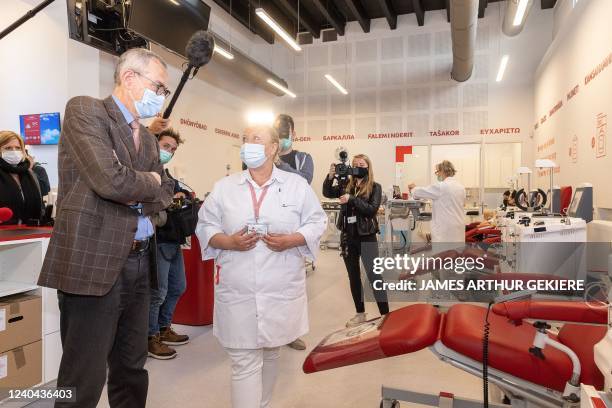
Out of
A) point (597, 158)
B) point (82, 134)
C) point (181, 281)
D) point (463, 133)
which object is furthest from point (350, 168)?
point (463, 133)

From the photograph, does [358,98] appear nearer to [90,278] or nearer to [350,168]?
[350,168]

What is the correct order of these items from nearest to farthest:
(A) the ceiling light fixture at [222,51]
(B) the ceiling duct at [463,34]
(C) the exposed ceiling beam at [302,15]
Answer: (B) the ceiling duct at [463,34] < (A) the ceiling light fixture at [222,51] < (C) the exposed ceiling beam at [302,15]

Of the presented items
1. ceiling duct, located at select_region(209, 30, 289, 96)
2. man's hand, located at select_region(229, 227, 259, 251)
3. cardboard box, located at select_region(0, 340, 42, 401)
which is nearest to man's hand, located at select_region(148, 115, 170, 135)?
man's hand, located at select_region(229, 227, 259, 251)

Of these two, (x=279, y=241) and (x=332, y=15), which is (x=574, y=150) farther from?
(x=332, y=15)

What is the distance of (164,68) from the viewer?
165 cm

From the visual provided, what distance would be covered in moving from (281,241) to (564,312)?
3.67ft

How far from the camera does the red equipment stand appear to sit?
3.65m

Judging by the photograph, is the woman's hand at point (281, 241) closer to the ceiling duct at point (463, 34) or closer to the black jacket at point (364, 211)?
the black jacket at point (364, 211)

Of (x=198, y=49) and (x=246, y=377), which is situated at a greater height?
(x=198, y=49)

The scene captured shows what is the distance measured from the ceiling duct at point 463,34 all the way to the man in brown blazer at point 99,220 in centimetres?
611

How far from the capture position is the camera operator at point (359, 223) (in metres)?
3.53

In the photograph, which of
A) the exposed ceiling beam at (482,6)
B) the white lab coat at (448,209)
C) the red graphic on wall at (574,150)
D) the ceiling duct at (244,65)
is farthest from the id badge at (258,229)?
the exposed ceiling beam at (482,6)

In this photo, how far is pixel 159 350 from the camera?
296cm

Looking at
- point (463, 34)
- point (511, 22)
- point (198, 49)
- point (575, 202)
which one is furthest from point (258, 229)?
point (511, 22)
